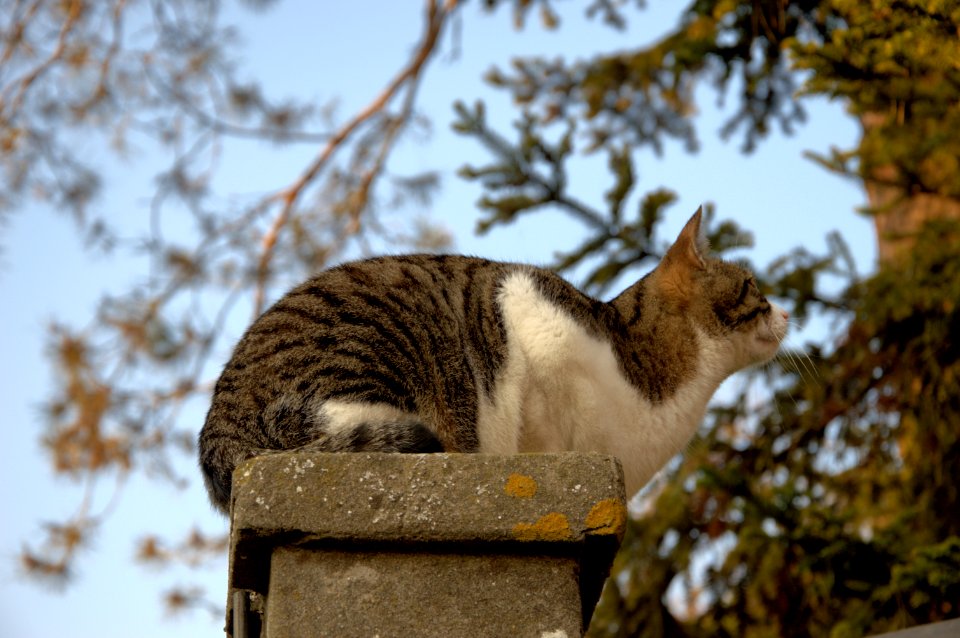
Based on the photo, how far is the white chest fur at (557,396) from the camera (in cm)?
294

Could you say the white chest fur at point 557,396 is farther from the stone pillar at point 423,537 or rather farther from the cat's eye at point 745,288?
the stone pillar at point 423,537

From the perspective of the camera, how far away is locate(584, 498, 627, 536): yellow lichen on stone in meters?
1.90

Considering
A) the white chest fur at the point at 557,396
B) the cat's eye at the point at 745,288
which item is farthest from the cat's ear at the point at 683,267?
the white chest fur at the point at 557,396

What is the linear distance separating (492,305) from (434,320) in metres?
0.25

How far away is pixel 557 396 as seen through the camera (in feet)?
10.0

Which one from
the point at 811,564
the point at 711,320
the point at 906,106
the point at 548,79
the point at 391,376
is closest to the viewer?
the point at 391,376

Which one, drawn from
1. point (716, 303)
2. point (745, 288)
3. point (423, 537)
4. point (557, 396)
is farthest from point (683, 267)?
point (423, 537)

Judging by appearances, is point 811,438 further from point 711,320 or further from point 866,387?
point 711,320

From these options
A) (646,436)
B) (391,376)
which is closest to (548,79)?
(646,436)

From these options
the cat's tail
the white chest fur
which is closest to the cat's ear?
the white chest fur

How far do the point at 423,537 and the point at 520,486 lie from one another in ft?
0.59

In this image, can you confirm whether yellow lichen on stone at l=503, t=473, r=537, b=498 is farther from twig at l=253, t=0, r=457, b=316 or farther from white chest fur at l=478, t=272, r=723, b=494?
twig at l=253, t=0, r=457, b=316

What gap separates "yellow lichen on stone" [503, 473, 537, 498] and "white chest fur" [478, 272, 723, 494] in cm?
91

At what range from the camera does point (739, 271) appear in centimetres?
385
